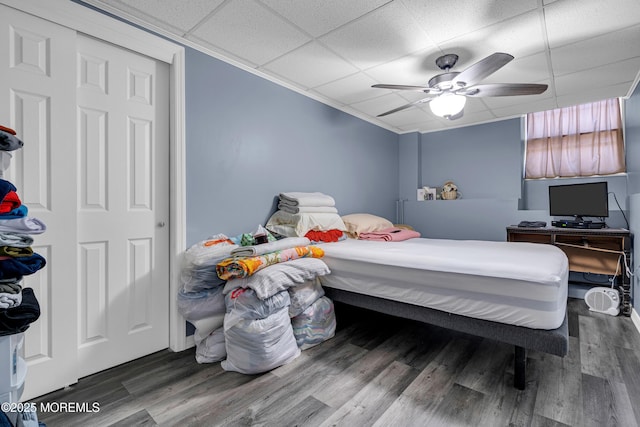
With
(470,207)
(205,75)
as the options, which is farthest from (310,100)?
(470,207)

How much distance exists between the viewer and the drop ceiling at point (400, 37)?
1.92 meters

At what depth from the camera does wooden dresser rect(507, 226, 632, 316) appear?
2.95m

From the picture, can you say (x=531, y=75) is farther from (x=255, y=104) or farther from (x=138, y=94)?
(x=138, y=94)

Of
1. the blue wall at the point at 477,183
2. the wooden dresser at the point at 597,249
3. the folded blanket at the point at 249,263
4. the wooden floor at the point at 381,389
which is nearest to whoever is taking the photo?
the wooden floor at the point at 381,389

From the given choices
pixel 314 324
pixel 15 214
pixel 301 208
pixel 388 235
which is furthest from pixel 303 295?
pixel 15 214

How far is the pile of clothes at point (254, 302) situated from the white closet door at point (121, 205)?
0.28m

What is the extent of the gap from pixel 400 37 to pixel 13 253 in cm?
254

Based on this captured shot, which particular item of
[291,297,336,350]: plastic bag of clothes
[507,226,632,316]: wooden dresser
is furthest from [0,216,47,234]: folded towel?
[507,226,632,316]: wooden dresser

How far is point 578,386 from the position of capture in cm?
178

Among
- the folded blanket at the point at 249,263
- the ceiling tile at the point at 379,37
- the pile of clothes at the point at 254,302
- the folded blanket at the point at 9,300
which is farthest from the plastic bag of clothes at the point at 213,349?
the ceiling tile at the point at 379,37

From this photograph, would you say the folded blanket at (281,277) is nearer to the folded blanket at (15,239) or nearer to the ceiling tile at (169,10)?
the folded blanket at (15,239)

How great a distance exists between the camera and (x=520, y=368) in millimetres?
1717

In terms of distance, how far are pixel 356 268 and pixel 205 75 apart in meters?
1.93

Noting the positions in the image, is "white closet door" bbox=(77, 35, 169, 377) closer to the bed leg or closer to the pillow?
the pillow
